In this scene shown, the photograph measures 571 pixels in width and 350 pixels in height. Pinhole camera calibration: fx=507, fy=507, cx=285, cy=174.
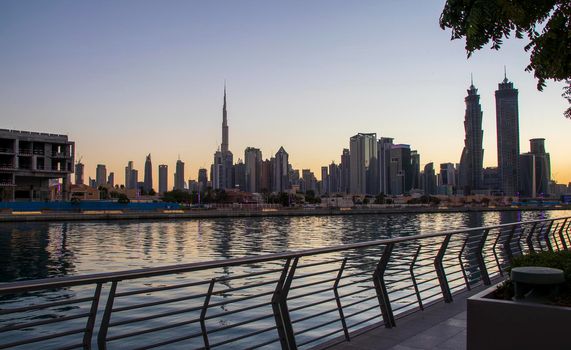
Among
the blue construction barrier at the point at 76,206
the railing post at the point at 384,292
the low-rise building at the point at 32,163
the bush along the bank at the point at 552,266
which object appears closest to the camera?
the bush along the bank at the point at 552,266

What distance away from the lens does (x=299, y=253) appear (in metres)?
5.91

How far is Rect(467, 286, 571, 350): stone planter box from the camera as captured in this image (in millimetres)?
4398

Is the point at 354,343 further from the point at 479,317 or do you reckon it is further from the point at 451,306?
the point at 451,306

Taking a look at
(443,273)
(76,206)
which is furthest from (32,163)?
(443,273)

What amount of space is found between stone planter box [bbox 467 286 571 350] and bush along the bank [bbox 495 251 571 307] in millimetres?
223

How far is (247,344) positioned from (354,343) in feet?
22.2

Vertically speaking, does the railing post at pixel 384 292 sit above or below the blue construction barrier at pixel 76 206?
above

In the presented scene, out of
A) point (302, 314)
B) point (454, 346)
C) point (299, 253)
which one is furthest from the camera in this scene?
point (302, 314)

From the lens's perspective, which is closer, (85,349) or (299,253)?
(85,349)

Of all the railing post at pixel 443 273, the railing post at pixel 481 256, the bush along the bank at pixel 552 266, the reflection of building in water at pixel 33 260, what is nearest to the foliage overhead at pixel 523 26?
the bush along the bank at pixel 552 266

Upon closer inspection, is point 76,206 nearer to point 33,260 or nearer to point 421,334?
point 33,260

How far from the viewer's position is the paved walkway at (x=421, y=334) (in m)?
6.56

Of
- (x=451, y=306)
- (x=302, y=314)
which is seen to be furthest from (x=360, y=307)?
(x=451, y=306)

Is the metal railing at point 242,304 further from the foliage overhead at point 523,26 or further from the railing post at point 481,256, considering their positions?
the foliage overhead at point 523,26
